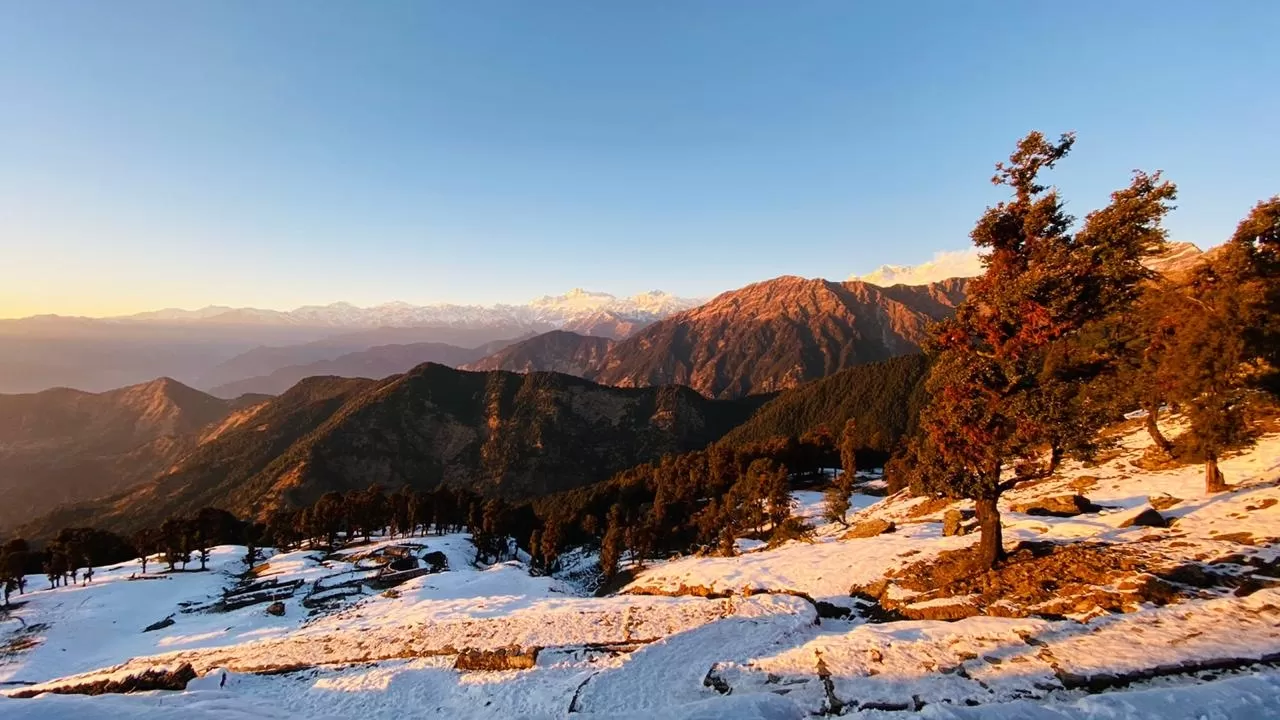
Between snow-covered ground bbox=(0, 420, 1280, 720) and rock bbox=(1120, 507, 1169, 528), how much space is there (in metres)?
1.28

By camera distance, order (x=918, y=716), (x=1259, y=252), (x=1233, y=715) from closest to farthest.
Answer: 1. (x=1233, y=715)
2. (x=918, y=716)
3. (x=1259, y=252)

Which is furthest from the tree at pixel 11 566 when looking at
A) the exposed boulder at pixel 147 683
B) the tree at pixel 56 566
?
the exposed boulder at pixel 147 683

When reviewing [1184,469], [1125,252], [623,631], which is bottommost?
[623,631]

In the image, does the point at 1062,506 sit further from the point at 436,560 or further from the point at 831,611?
the point at 436,560

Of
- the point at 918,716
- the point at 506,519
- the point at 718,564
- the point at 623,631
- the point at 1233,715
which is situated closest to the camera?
the point at 1233,715

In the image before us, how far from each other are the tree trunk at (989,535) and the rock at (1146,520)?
9955 millimetres

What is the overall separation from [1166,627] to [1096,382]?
1260 cm

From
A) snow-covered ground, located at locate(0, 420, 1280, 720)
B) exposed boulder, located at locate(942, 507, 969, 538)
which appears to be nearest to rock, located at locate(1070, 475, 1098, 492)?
snow-covered ground, located at locate(0, 420, 1280, 720)

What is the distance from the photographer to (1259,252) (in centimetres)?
3356

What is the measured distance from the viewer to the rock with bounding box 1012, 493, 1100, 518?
117 ft

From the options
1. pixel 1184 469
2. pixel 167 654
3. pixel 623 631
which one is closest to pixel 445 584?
pixel 167 654

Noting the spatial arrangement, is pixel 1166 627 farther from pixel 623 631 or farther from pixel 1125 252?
pixel 623 631

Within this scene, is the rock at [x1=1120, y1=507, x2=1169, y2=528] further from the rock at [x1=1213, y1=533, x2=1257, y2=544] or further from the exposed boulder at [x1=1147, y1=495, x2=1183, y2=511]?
the rock at [x1=1213, y1=533, x2=1257, y2=544]

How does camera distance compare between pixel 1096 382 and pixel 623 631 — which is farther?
pixel 623 631
